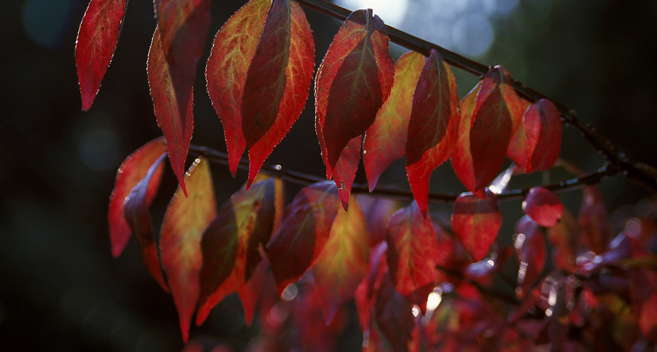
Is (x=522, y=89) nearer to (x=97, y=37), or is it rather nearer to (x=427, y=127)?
(x=427, y=127)

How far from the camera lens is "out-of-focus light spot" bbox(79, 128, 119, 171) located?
2365 mm

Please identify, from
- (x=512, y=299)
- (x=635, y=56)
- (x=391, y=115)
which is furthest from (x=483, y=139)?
(x=635, y=56)

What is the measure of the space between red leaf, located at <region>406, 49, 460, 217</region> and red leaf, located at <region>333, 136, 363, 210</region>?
41 millimetres

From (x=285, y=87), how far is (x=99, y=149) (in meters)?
2.51

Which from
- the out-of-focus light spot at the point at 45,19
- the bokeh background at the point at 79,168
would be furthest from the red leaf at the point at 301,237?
the out-of-focus light spot at the point at 45,19

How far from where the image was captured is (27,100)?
2.26 metres

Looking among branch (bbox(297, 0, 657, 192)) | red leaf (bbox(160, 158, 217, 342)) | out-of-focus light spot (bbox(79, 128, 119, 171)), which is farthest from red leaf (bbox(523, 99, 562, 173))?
out-of-focus light spot (bbox(79, 128, 119, 171))

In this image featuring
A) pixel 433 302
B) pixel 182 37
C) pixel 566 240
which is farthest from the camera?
pixel 566 240

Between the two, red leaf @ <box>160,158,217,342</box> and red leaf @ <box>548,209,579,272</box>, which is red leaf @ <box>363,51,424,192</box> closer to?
red leaf @ <box>160,158,217,342</box>

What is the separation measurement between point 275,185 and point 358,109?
0.73 ft

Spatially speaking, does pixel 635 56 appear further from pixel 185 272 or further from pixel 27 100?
pixel 27 100

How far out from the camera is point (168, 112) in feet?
0.89

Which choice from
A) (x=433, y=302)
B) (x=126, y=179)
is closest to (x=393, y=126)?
(x=126, y=179)

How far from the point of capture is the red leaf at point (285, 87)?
0.27 metres
